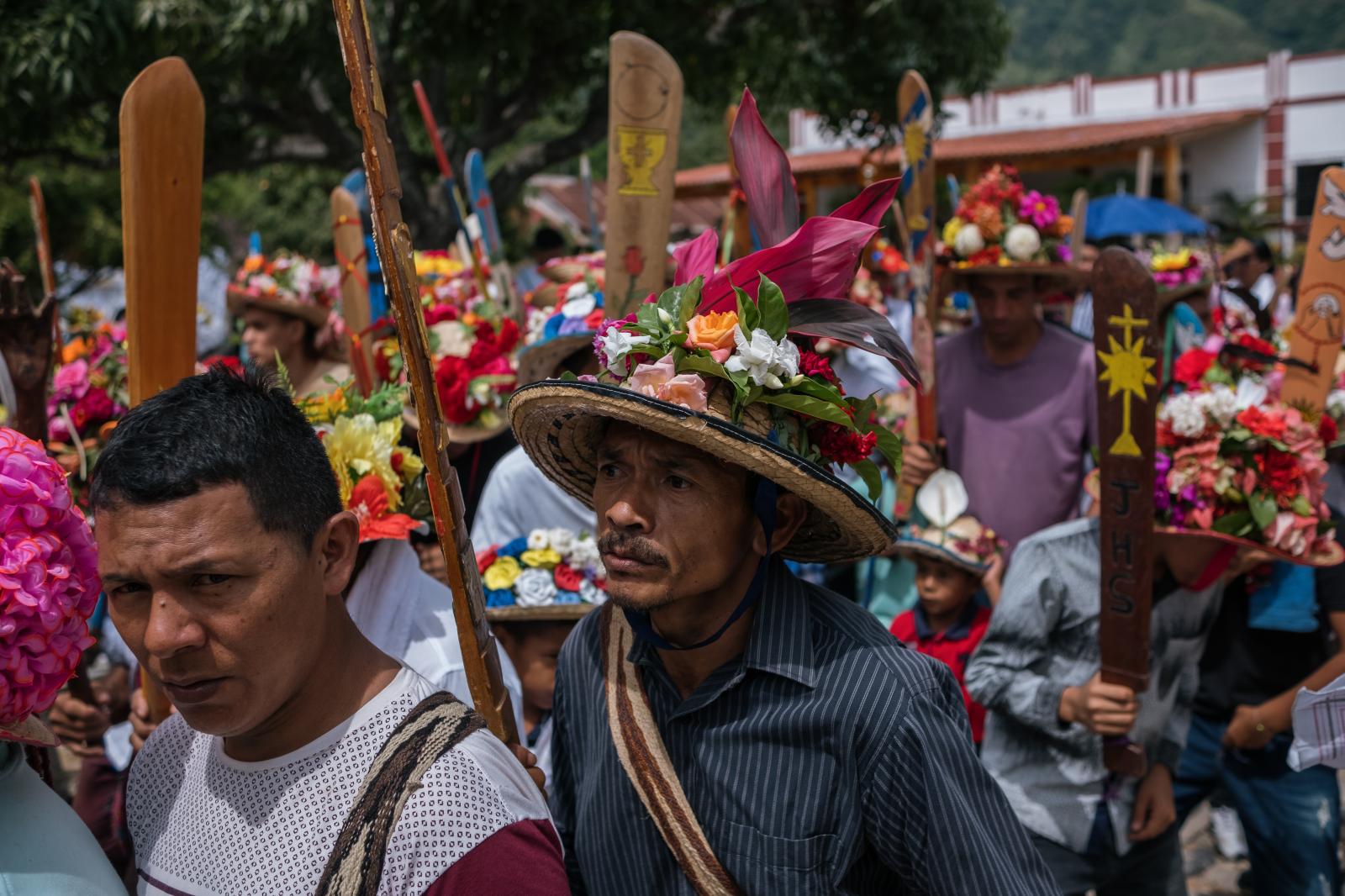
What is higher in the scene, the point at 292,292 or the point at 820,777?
the point at 292,292

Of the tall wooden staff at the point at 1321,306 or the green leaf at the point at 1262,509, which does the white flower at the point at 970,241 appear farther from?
the green leaf at the point at 1262,509

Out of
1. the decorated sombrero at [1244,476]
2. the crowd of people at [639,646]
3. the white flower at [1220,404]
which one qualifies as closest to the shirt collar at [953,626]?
the crowd of people at [639,646]


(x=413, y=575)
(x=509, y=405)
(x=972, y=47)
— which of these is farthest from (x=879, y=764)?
(x=972, y=47)

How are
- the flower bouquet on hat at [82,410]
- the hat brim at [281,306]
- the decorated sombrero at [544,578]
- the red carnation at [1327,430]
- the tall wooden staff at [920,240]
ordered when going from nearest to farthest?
the decorated sombrero at [544,578], the red carnation at [1327,430], the flower bouquet on hat at [82,410], the tall wooden staff at [920,240], the hat brim at [281,306]

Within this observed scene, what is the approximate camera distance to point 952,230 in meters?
5.07

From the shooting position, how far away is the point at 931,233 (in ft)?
15.8

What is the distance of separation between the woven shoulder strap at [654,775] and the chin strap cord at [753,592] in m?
0.11

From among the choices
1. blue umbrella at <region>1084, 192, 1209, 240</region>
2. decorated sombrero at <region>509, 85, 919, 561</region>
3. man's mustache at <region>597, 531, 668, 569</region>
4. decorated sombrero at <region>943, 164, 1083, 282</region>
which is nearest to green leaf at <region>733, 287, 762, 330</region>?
decorated sombrero at <region>509, 85, 919, 561</region>

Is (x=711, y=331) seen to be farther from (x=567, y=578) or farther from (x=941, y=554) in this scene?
(x=941, y=554)

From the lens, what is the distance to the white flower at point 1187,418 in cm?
340

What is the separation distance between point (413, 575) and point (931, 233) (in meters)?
2.79

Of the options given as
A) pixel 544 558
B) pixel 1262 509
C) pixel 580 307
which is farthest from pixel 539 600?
pixel 1262 509

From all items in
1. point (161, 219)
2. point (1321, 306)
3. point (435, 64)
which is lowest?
point (1321, 306)

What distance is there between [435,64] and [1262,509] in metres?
8.52
